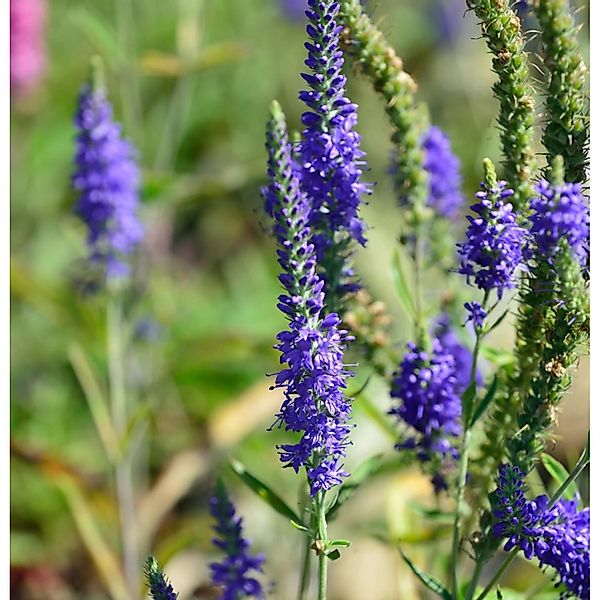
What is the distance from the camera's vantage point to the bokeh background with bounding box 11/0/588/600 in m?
2.86

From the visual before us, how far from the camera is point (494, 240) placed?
1384mm

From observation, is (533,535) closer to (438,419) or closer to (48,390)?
(438,419)

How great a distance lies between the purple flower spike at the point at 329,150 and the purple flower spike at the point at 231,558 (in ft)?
1.36

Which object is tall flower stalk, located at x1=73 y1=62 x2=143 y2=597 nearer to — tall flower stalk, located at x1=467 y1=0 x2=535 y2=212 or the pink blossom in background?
tall flower stalk, located at x1=467 y1=0 x2=535 y2=212

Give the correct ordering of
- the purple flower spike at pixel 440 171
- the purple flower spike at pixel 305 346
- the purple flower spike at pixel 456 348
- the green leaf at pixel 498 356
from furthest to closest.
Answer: the purple flower spike at pixel 440 171 < the purple flower spike at pixel 456 348 < the green leaf at pixel 498 356 < the purple flower spike at pixel 305 346

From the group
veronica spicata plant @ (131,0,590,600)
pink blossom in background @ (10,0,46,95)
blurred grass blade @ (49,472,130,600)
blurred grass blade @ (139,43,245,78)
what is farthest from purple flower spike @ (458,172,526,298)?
pink blossom in background @ (10,0,46,95)

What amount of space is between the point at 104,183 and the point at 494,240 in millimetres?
1478

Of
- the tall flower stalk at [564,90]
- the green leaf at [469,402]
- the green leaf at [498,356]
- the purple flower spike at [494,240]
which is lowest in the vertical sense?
the green leaf at [469,402]

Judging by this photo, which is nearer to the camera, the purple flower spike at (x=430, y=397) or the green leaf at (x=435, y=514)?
the purple flower spike at (x=430, y=397)

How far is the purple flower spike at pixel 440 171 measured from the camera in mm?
2107

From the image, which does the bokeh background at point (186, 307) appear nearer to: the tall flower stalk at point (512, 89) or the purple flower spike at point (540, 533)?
the tall flower stalk at point (512, 89)

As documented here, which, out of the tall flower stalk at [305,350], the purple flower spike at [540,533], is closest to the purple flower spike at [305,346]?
the tall flower stalk at [305,350]

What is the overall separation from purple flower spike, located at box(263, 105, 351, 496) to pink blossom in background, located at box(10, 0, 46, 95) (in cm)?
322

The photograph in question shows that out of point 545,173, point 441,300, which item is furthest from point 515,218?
point 441,300
